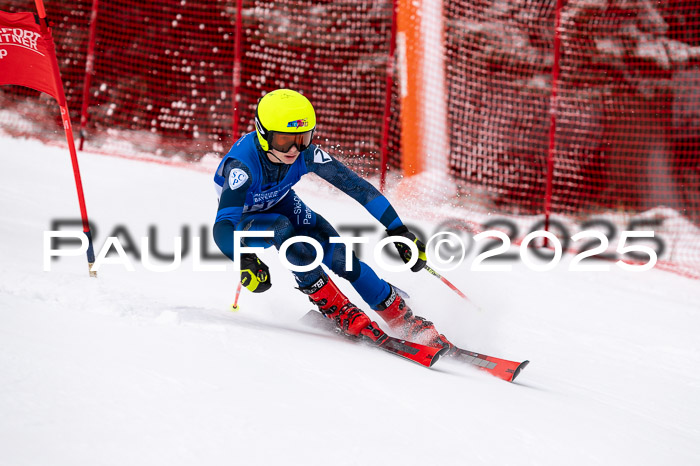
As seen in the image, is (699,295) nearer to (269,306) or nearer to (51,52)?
(269,306)

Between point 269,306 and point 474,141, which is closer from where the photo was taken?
point 269,306

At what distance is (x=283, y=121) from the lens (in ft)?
12.7

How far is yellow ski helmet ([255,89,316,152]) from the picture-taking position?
3867 millimetres

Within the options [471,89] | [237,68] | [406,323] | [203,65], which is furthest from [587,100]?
[406,323]

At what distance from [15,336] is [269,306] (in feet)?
7.60

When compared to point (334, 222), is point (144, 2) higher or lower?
higher

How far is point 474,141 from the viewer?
10148 mm

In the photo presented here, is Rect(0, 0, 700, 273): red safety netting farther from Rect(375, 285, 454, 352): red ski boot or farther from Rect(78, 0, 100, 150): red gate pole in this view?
Rect(375, 285, 454, 352): red ski boot

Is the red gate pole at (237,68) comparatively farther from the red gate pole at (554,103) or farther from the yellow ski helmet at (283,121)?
the yellow ski helmet at (283,121)

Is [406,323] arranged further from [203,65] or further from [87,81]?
[203,65]

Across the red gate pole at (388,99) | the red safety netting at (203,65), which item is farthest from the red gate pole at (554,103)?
the red safety netting at (203,65)

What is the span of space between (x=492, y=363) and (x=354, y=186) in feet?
4.48

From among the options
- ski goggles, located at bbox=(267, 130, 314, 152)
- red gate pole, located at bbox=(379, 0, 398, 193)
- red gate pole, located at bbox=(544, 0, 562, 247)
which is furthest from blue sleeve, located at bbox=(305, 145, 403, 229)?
red gate pole, located at bbox=(379, 0, 398, 193)

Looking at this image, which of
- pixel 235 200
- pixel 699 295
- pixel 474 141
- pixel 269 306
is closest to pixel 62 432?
pixel 235 200
